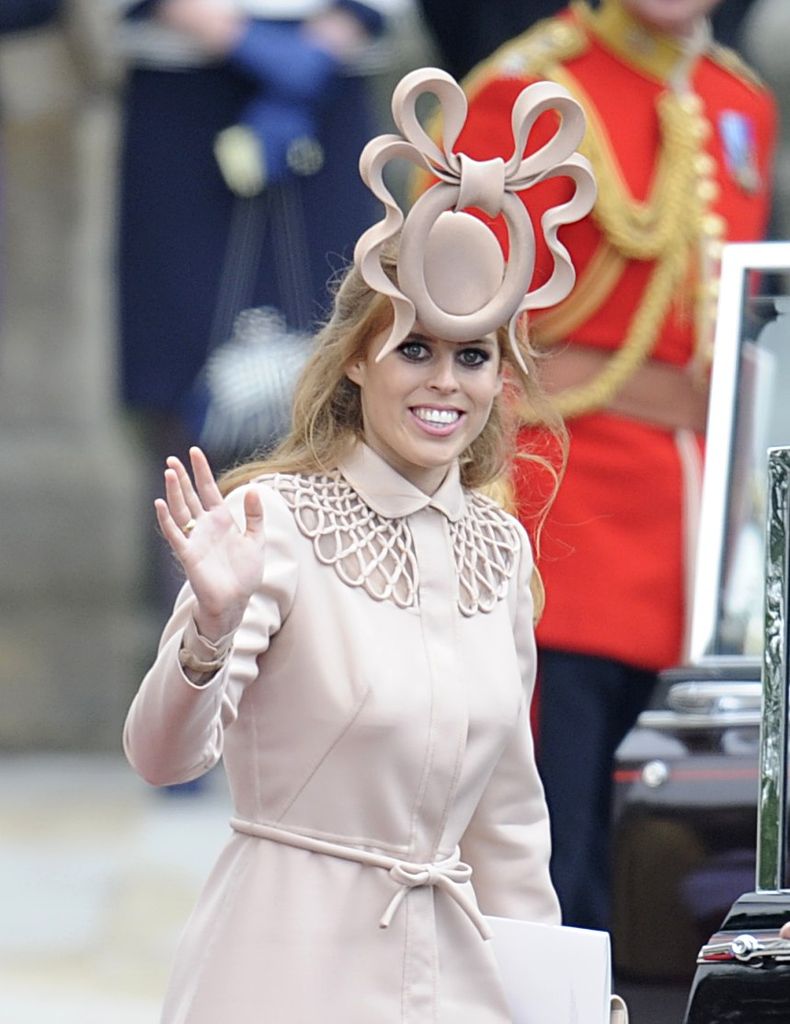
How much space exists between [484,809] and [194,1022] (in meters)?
0.41

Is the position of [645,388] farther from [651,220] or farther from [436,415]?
[436,415]

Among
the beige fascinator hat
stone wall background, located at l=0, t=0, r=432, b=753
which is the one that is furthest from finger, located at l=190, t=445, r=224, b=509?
stone wall background, located at l=0, t=0, r=432, b=753

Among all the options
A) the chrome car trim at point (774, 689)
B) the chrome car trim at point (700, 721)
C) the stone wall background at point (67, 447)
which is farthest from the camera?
the stone wall background at point (67, 447)

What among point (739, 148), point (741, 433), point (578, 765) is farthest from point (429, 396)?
point (739, 148)

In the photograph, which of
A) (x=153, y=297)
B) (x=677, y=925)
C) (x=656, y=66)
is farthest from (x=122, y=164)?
(x=677, y=925)

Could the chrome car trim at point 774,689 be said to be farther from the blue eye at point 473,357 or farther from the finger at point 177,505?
the finger at point 177,505

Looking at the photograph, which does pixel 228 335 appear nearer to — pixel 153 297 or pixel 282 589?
pixel 153 297

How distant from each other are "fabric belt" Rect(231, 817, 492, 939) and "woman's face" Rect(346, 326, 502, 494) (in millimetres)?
392

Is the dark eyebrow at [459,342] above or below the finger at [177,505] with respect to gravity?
above

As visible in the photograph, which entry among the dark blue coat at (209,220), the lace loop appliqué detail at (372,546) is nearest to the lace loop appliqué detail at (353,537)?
the lace loop appliqué detail at (372,546)

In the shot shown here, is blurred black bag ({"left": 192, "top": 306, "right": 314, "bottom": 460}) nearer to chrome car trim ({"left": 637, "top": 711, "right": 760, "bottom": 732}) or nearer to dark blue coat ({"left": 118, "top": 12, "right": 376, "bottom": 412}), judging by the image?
dark blue coat ({"left": 118, "top": 12, "right": 376, "bottom": 412})

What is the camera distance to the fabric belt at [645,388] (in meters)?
4.71

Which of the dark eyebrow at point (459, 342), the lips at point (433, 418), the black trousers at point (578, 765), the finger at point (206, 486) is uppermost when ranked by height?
the dark eyebrow at point (459, 342)

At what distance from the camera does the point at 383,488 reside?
10.2ft
